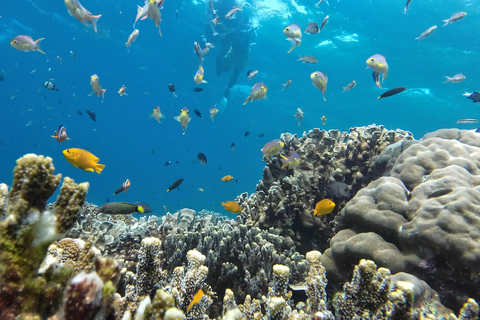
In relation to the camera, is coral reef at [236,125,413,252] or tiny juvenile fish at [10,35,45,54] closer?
coral reef at [236,125,413,252]

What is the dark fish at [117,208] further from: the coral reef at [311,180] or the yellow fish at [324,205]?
the yellow fish at [324,205]

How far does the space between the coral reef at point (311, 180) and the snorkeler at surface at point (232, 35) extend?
2032 cm

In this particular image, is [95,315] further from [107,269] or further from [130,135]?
[130,135]

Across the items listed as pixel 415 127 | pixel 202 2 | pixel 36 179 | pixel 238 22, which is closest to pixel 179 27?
pixel 202 2

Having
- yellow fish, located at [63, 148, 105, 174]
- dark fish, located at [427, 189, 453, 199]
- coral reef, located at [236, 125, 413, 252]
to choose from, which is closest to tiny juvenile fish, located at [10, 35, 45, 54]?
yellow fish, located at [63, 148, 105, 174]

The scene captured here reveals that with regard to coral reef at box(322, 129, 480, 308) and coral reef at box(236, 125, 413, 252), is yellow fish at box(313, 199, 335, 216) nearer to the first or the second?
coral reef at box(322, 129, 480, 308)

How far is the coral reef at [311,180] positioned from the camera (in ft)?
15.3

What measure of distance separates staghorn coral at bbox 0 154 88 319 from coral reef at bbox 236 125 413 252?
12.9 ft

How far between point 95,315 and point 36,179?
58 centimetres

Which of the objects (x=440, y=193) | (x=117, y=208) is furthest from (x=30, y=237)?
(x=440, y=193)

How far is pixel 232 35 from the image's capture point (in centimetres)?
2511

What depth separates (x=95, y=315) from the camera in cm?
92

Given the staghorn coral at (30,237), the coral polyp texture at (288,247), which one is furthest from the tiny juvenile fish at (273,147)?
the staghorn coral at (30,237)

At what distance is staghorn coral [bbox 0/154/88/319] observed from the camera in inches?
35.6
